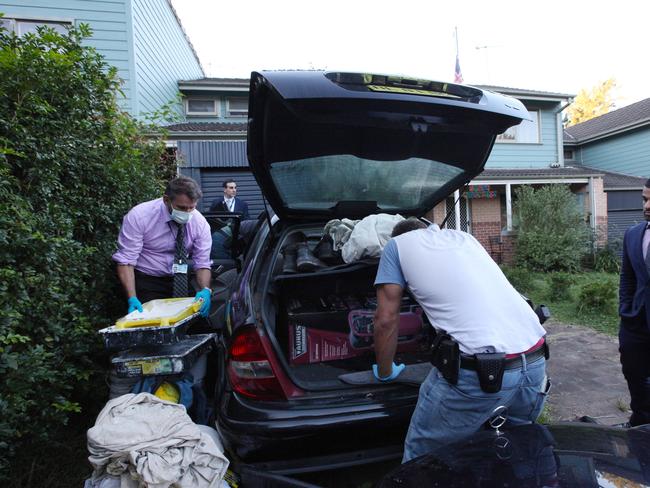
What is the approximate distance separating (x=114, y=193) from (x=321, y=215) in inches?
73.3

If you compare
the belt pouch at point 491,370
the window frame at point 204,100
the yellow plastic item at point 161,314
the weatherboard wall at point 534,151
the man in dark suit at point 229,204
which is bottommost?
the belt pouch at point 491,370

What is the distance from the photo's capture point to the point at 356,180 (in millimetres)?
3055

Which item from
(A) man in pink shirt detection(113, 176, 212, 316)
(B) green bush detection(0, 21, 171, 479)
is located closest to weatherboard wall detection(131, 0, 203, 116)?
(B) green bush detection(0, 21, 171, 479)

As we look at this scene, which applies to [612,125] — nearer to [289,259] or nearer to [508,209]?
[508,209]

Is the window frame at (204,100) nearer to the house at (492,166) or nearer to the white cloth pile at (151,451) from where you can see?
the house at (492,166)

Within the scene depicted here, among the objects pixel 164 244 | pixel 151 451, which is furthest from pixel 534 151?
pixel 151 451

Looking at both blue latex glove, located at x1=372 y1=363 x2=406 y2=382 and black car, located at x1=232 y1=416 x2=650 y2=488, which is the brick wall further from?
black car, located at x1=232 y1=416 x2=650 y2=488

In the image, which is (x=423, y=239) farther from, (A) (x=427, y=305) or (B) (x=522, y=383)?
(B) (x=522, y=383)

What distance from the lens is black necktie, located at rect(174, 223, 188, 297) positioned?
3.31 m

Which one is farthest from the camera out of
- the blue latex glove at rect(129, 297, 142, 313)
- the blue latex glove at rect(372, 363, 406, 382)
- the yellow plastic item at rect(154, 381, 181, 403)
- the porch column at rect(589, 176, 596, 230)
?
the porch column at rect(589, 176, 596, 230)

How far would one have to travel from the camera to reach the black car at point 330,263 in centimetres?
193

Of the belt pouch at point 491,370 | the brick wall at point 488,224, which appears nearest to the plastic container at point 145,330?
the belt pouch at point 491,370

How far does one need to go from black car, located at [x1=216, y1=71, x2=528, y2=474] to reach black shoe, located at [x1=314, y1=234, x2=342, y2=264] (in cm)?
12

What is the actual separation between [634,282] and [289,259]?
2289 millimetres
